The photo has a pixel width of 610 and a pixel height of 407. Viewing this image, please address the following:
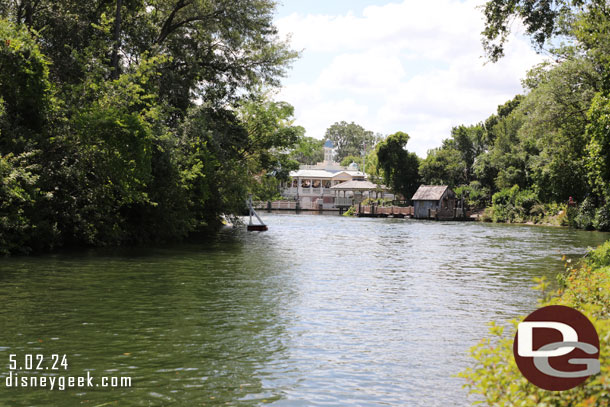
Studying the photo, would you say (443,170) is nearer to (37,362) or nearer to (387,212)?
(387,212)

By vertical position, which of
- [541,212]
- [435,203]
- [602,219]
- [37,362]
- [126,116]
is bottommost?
[37,362]

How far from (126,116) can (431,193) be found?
2398 inches

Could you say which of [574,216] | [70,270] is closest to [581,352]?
[70,270]

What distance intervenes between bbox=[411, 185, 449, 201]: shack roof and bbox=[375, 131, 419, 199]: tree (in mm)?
9033

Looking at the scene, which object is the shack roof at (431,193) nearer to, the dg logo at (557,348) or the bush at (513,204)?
the bush at (513,204)

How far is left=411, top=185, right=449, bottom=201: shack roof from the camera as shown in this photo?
79819 mm

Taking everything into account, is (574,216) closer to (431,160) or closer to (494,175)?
(494,175)

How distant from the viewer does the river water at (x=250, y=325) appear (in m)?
8.28

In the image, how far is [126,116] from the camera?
24.3 metres

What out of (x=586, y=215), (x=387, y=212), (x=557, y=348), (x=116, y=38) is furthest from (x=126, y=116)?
(x=387, y=212)

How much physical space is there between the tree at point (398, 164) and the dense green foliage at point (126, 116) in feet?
146

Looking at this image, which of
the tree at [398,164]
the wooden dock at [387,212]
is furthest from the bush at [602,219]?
the tree at [398,164]

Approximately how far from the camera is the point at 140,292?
1587 centimetres

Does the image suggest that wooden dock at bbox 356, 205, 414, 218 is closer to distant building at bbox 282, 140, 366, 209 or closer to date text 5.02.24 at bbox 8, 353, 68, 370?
distant building at bbox 282, 140, 366, 209
